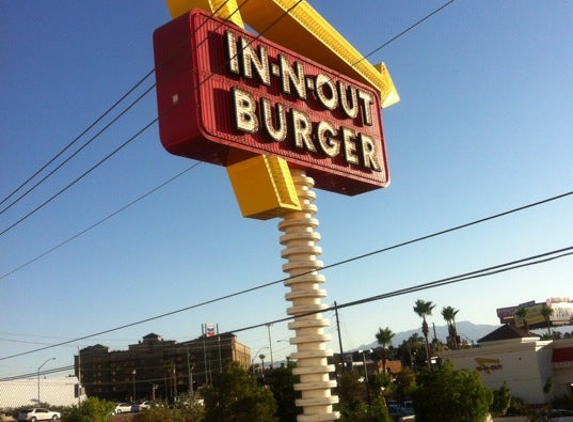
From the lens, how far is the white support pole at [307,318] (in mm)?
19188

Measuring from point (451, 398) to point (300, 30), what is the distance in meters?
19.7

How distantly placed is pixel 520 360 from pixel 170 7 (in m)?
41.2

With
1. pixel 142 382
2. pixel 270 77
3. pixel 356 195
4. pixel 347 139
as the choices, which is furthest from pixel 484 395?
pixel 142 382

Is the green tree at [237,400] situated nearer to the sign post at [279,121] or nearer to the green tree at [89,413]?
the green tree at [89,413]

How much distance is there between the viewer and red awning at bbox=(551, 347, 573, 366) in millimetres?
50469

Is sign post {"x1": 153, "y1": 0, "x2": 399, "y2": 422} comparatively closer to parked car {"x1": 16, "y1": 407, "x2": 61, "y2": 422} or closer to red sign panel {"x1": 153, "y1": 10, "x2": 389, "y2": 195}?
red sign panel {"x1": 153, "y1": 10, "x2": 389, "y2": 195}

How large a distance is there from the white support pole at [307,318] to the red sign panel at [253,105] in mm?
2235

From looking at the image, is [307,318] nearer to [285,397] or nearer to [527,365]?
[285,397]

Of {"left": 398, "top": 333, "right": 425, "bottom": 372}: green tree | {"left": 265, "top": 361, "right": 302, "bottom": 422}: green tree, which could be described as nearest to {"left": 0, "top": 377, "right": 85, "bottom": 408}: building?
{"left": 398, "top": 333, "right": 425, "bottom": 372}: green tree

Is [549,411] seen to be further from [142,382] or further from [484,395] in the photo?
[142,382]

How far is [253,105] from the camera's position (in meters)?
18.9

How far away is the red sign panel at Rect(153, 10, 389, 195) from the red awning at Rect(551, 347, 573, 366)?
34.9 meters

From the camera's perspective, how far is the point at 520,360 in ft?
163

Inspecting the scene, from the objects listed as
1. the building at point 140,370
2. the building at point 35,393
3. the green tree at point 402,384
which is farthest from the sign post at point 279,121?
the building at point 140,370
